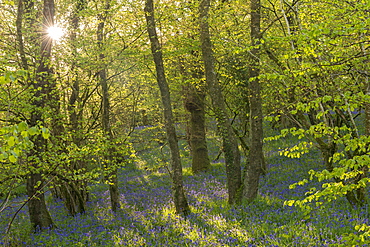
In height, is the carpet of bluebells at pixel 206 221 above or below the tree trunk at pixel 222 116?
below

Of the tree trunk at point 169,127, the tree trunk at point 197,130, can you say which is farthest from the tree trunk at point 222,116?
the tree trunk at point 197,130

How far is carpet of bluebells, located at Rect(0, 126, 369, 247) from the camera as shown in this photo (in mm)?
7352

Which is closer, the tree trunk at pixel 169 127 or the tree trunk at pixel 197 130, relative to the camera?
the tree trunk at pixel 169 127

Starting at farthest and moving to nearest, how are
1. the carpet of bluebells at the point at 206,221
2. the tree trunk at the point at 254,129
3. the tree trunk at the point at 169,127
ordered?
the tree trunk at the point at 169,127, the tree trunk at the point at 254,129, the carpet of bluebells at the point at 206,221

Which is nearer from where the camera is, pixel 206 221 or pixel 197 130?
pixel 206 221

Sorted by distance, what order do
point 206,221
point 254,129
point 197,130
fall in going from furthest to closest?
point 197,130 < point 254,129 < point 206,221

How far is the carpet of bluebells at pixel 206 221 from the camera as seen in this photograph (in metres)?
7.35

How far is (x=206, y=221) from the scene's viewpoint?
9016 millimetres

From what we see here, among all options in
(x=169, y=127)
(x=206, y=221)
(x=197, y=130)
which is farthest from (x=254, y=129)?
(x=197, y=130)

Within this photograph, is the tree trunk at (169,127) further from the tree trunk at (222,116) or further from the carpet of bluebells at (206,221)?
the tree trunk at (222,116)

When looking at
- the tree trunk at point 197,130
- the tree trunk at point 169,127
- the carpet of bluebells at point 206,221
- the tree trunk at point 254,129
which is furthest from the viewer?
the tree trunk at point 197,130

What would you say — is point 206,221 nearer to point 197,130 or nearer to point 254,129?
point 254,129

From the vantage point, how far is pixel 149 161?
79.3 ft

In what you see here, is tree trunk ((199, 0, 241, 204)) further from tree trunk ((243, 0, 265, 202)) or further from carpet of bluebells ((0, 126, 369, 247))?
carpet of bluebells ((0, 126, 369, 247))
